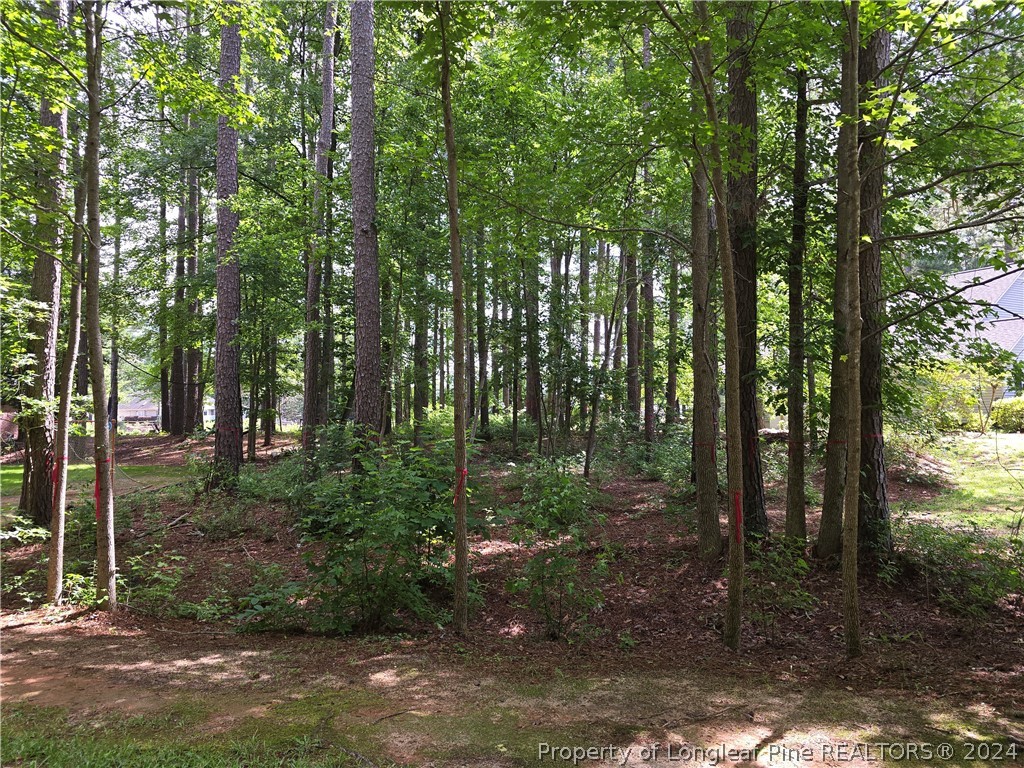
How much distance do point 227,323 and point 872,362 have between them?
11690 millimetres

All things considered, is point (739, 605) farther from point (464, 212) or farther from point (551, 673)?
point (464, 212)

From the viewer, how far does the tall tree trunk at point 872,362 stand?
6449 mm

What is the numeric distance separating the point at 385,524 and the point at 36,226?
5.00 metres

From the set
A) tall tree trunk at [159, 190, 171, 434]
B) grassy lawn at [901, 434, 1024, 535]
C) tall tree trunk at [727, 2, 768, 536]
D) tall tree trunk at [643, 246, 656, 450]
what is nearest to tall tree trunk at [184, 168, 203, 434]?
tall tree trunk at [159, 190, 171, 434]

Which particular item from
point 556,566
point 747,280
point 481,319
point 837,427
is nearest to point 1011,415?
point 837,427

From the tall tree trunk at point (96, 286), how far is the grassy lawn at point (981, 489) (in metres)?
9.24

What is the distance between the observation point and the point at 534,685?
401cm

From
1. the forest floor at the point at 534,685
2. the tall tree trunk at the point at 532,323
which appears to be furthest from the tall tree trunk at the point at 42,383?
the tall tree trunk at the point at 532,323

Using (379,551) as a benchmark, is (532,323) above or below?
above

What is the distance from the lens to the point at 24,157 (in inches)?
226

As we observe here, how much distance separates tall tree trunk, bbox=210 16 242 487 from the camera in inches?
468

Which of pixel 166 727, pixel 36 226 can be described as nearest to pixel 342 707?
pixel 166 727

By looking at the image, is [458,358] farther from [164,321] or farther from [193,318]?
[164,321]

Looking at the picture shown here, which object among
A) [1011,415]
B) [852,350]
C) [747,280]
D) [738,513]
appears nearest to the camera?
[852,350]
